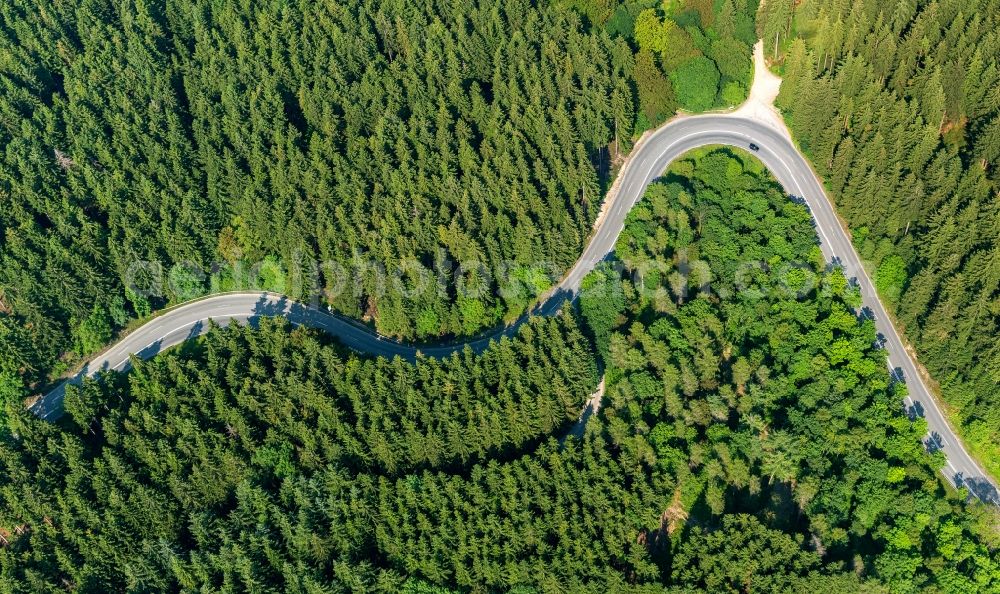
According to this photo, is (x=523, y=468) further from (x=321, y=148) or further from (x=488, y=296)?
(x=321, y=148)

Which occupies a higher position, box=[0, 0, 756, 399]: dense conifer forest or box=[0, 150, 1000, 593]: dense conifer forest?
box=[0, 0, 756, 399]: dense conifer forest

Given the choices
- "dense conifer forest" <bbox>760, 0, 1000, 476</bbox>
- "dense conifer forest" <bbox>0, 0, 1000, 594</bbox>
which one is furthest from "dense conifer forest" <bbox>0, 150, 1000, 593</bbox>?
"dense conifer forest" <bbox>760, 0, 1000, 476</bbox>

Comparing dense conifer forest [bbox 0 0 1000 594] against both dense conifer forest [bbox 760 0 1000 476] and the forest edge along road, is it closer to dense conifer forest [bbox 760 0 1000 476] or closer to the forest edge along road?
dense conifer forest [bbox 760 0 1000 476]

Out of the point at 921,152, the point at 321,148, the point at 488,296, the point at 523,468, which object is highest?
the point at 321,148

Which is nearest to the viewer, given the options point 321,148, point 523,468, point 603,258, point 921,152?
point 523,468

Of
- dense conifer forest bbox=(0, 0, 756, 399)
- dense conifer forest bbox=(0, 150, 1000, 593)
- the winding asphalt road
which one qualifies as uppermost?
dense conifer forest bbox=(0, 0, 756, 399)

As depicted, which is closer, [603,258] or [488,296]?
[488,296]

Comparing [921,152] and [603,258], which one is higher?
[603,258]

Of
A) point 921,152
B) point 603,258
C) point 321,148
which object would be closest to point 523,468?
point 603,258
